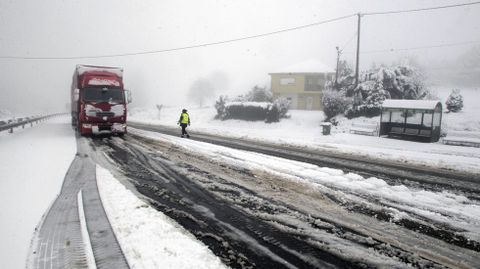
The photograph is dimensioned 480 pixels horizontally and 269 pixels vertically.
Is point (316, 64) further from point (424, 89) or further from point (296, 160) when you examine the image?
point (296, 160)

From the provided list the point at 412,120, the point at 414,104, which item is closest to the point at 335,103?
the point at 414,104

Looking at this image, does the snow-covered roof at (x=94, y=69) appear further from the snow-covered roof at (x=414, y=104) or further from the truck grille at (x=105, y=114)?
the snow-covered roof at (x=414, y=104)

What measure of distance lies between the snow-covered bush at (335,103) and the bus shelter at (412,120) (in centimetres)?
544

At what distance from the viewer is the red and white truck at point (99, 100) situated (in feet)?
47.1

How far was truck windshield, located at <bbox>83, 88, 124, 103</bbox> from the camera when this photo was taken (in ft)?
47.1

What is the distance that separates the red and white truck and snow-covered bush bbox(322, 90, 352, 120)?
54.3ft

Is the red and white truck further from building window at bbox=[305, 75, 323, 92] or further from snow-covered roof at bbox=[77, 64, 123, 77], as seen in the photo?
building window at bbox=[305, 75, 323, 92]

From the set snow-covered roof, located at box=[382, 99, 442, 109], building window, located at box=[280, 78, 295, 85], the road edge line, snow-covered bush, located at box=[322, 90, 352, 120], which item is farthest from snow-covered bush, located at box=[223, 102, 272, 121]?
the road edge line

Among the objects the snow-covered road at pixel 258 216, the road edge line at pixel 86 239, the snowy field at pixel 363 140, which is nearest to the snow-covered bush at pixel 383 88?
the snowy field at pixel 363 140

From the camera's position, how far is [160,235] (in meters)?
4.04

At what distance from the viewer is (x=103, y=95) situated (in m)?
14.7

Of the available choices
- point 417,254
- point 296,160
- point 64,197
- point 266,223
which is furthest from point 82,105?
point 417,254

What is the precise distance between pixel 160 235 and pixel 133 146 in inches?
352

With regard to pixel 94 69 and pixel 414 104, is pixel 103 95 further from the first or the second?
pixel 414 104
